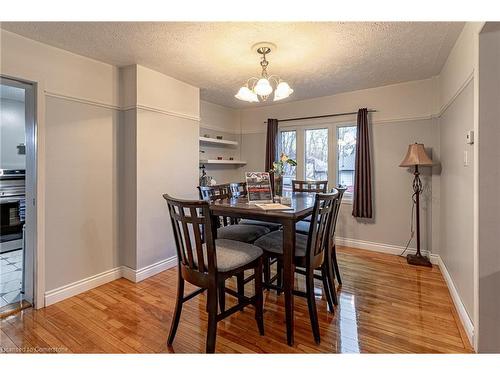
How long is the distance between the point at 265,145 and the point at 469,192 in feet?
10.4

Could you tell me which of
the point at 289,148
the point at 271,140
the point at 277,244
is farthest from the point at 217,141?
the point at 277,244

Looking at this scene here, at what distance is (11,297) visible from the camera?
248cm

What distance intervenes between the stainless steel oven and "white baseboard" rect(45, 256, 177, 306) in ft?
7.53

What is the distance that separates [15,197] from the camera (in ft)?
14.3

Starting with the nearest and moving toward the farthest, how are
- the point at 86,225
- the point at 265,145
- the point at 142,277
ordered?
the point at 86,225
the point at 142,277
the point at 265,145

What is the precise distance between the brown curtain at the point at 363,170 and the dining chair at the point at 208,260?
2.37 meters

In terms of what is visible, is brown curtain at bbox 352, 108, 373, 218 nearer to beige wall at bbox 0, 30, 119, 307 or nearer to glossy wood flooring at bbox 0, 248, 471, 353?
glossy wood flooring at bbox 0, 248, 471, 353

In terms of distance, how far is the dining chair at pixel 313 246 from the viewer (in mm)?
1814

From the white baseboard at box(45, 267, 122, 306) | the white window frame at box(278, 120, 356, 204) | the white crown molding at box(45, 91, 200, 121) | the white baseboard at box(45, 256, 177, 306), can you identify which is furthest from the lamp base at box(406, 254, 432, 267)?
the white baseboard at box(45, 267, 122, 306)

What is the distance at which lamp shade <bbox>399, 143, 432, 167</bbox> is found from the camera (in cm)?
311

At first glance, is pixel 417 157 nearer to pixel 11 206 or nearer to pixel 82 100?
pixel 82 100
